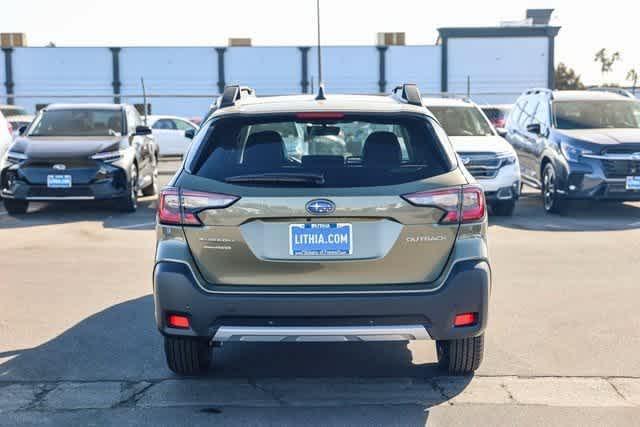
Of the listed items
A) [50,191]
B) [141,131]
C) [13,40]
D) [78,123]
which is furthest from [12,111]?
[13,40]

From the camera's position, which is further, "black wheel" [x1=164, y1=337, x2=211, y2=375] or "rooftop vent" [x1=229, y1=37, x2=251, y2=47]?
"rooftop vent" [x1=229, y1=37, x2=251, y2=47]

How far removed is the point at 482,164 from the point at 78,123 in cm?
623

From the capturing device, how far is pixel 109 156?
13.4m

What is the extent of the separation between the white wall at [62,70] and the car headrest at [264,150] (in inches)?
1700

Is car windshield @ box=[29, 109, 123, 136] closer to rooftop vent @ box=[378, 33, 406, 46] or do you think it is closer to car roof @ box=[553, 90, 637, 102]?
car roof @ box=[553, 90, 637, 102]

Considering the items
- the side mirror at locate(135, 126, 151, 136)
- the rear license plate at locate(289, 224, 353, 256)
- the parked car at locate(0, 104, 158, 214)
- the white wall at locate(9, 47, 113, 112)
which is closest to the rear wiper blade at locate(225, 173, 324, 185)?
the rear license plate at locate(289, 224, 353, 256)

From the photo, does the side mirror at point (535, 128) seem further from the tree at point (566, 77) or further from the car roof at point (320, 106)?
the tree at point (566, 77)

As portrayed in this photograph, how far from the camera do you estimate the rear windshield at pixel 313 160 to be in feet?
15.7

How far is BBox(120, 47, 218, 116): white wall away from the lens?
46812 millimetres

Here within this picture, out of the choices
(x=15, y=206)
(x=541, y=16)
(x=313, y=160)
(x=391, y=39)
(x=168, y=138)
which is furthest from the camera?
(x=541, y=16)

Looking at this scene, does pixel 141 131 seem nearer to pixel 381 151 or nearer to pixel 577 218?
pixel 577 218

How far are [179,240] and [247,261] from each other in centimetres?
38

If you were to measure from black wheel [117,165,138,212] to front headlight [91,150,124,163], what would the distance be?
34cm

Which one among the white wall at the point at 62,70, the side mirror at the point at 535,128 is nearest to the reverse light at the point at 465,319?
the side mirror at the point at 535,128
